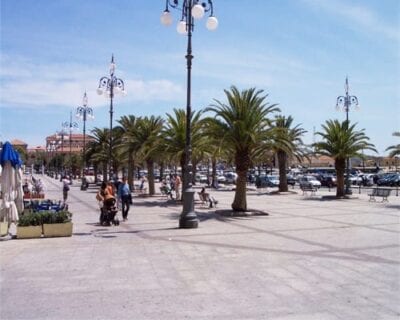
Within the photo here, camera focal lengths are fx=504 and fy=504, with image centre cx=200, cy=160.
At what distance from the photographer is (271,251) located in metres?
11.2

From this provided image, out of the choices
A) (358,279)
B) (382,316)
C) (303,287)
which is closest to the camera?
(382,316)

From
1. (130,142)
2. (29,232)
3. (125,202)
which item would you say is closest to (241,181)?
(125,202)

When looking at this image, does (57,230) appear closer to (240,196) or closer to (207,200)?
(240,196)

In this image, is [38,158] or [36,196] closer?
[36,196]

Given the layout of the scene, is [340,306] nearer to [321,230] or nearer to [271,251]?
[271,251]

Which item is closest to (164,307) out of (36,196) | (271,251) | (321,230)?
(271,251)

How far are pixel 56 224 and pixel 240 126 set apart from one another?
353 inches

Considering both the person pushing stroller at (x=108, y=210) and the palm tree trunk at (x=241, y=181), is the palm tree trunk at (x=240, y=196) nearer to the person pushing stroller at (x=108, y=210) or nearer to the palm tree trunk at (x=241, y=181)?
the palm tree trunk at (x=241, y=181)

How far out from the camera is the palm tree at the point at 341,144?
100 feet

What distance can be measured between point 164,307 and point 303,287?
2.37 metres

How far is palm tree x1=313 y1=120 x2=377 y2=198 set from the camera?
30.6m

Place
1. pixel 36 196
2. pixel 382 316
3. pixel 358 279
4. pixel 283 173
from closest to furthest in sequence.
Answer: pixel 382 316 < pixel 358 279 < pixel 36 196 < pixel 283 173

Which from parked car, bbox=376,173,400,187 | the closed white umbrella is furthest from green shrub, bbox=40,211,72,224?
parked car, bbox=376,173,400,187

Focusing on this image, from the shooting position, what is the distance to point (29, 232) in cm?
1356
